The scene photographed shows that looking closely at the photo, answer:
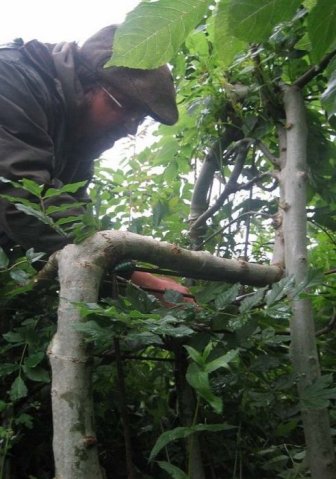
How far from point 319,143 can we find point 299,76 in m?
0.22

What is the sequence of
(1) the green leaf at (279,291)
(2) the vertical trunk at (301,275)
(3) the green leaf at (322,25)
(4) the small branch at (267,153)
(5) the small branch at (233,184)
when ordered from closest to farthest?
(3) the green leaf at (322,25) → (1) the green leaf at (279,291) → (2) the vertical trunk at (301,275) → (4) the small branch at (267,153) → (5) the small branch at (233,184)

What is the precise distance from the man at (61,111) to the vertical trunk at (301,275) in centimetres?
39

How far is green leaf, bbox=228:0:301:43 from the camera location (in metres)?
0.53

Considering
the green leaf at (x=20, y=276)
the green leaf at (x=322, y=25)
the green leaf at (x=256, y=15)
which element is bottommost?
the green leaf at (x=20, y=276)

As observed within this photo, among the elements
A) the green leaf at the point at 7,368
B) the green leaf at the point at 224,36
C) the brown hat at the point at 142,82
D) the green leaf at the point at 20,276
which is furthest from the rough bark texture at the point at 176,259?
the brown hat at the point at 142,82

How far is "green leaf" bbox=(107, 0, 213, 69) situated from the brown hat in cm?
116

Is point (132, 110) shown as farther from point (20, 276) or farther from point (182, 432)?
point (182, 432)

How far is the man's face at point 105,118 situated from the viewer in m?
1.78

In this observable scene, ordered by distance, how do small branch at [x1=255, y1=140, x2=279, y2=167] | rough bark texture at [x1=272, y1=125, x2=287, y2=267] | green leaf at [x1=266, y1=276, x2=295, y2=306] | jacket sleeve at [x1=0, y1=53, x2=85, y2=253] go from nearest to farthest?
green leaf at [x1=266, y1=276, x2=295, y2=306] → jacket sleeve at [x1=0, y1=53, x2=85, y2=253] → rough bark texture at [x1=272, y1=125, x2=287, y2=267] → small branch at [x1=255, y1=140, x2=279, y2=167]

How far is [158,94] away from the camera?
1.74 m

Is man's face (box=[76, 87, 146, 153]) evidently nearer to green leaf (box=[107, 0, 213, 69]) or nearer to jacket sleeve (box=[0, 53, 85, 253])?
jacket sleeve (box=[0, 53, 85, 253])

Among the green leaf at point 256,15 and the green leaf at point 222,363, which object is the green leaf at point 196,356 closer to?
the green leaf at point 222,363

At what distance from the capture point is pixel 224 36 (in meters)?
0.60

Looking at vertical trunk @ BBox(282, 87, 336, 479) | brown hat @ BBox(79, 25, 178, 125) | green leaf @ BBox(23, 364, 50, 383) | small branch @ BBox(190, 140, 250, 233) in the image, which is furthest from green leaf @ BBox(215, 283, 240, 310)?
brown hat @ BBox(79, 25, 178, 125)
